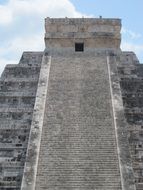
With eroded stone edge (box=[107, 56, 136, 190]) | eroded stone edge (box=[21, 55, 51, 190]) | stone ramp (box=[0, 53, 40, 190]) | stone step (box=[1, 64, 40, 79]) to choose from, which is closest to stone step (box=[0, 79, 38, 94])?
stone ramp (box=[0, 53, 40, 190])

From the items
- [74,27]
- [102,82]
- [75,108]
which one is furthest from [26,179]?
[74,27]

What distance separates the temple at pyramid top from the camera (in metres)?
19.3

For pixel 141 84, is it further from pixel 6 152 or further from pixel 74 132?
pixel 6 152

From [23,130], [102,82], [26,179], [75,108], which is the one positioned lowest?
[26,179]

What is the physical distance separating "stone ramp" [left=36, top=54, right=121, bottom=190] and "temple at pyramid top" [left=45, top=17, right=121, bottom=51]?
2417 millimetres

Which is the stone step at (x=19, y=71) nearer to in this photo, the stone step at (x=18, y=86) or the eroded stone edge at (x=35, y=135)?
the eroded stone edge at (x=35, y=135)

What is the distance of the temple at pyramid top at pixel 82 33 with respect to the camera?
1927 cm

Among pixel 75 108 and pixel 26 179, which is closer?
pixel 26 179

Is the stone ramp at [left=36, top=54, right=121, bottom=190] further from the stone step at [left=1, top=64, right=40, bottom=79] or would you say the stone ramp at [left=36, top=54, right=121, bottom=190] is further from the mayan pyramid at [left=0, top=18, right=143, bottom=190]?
the stone step at [left=1, top=64, right=40, bottom=79]

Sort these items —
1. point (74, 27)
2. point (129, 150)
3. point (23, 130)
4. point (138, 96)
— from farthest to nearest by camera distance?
point (74, 27)
point (138, 96)
point (23, 130)
point (129, 150)

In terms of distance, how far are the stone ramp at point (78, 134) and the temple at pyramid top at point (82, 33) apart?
7.93 ft

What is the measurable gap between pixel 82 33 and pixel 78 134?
749 cm

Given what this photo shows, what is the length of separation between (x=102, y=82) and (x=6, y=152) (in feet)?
15.6

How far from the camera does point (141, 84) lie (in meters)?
16.1
